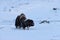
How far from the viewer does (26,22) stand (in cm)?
1105

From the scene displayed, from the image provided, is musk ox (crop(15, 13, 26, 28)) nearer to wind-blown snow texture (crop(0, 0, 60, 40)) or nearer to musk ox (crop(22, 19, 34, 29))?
musk ox (crop(22, 19, 34, 29))

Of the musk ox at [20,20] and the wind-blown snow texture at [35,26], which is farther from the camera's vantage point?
the musk ox at [20,20]

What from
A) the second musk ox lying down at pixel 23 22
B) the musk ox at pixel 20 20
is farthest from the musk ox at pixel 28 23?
the musk ox at pixel 20 20

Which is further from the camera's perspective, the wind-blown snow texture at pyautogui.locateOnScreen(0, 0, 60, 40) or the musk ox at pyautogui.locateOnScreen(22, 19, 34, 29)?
the musk ox at pyautogui.locateOnScreen(22, 19, 34, 29)

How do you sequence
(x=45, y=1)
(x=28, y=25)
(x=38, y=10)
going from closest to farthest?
(x=28, y=25), (x=38, y=10), (x=45, y=1)

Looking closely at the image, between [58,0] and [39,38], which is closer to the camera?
[39,38]

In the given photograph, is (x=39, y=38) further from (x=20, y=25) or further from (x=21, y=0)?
(x=21, y=0)

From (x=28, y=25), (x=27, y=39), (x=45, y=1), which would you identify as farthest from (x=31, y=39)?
(x=45, y=1)

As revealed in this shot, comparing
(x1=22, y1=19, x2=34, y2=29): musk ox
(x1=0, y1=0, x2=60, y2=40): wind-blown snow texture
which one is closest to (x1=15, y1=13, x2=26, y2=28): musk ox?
(x1=22, y1=19, x2=34, y2=29): musk ox

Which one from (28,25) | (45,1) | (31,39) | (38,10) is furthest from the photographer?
(45,1)

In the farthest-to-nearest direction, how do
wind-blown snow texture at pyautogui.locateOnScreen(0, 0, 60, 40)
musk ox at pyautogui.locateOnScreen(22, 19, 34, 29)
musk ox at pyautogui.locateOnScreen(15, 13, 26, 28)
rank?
musk ox at pyautogui.locateOnScreen(15, 13, 26, 28)
musk ox at pyautogui.locateOnScreen(22, 19, 34, 29)
wind-blown snow texture at pyautogui.locateOnScreen(0, 0, 60, 40)

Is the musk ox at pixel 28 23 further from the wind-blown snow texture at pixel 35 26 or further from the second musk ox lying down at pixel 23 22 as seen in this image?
the wind-blown snow texture at pixel 35 26

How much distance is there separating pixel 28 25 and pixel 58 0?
17.8 m

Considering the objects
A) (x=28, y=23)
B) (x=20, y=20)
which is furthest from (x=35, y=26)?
(x=28, y=23)
